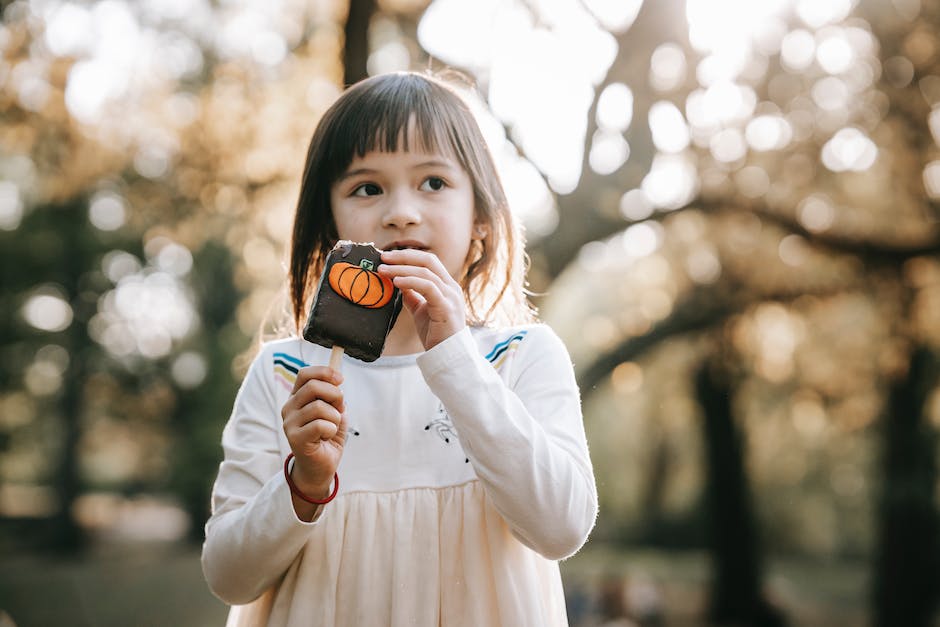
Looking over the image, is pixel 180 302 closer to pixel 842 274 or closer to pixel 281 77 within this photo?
pixel 281 77

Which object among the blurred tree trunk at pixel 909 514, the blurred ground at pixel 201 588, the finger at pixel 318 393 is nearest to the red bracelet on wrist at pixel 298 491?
the finger at pixel 318 393

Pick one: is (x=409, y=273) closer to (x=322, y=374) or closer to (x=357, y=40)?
(x=322, y=374)

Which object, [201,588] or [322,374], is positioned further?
[201,588]

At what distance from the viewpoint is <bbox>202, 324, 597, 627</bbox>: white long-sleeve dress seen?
5.36 ft

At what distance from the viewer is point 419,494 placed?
5.81 feet

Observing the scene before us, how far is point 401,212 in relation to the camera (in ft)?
5.98

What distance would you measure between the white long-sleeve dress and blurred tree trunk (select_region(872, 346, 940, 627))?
10.6 meters

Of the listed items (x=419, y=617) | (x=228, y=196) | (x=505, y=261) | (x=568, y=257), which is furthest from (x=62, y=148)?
(x=419, y=617)

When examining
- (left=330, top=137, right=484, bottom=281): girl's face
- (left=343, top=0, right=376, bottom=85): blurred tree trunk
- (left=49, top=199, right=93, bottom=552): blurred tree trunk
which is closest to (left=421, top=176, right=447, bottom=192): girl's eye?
(left=330, top=137, right=484, bottom=281): girl's face

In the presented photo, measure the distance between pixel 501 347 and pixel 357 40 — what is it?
459cm

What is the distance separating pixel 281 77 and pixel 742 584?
1021cm

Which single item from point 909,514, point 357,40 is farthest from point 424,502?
point 909,514

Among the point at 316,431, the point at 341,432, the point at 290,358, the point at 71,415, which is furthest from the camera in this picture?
the point at 71,415

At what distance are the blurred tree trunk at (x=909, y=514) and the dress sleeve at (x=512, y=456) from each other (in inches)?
422
